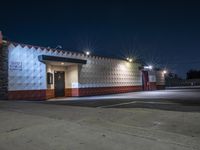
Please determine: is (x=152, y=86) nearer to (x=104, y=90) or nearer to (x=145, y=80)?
(x=145, y=80)

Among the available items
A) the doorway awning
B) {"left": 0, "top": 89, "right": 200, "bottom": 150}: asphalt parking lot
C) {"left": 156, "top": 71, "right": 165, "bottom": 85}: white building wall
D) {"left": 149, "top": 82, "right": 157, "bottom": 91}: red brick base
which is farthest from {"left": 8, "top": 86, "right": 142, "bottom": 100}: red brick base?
{"left": 0, "top": 89, "right": 200, "bottom": 150}: asphalt parking lot

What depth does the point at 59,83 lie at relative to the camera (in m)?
22.8

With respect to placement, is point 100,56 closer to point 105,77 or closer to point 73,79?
point 105,77

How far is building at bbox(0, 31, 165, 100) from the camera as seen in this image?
1708 centimetres

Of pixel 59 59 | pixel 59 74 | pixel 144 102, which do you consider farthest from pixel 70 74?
pixel 144 102

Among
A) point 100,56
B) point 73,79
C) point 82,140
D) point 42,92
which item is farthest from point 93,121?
point 100,56

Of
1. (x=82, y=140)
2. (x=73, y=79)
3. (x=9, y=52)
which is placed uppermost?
(x=9, y=52)

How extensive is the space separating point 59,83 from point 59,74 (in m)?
0.86

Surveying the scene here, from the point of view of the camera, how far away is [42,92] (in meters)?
19.3

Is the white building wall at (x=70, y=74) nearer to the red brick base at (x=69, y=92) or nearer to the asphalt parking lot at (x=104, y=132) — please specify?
the red brick base at (x=69, y=92)

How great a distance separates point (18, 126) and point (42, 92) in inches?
504

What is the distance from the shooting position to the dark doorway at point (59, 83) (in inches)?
885

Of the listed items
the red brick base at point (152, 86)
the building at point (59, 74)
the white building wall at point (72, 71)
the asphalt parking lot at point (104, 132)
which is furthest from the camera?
the red brick base at point (152, 86)

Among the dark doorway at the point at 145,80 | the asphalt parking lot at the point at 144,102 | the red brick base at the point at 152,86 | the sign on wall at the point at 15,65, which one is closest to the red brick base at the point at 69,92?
the dark doorway at the point at 145,80
